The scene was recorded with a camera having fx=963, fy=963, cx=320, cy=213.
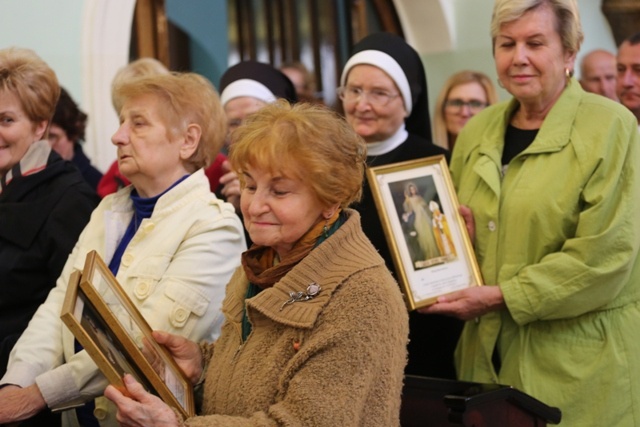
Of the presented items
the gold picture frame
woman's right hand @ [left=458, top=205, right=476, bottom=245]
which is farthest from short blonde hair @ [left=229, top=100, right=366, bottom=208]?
woman's right hand @ [left=458, top=205, right=476, bottom=245]

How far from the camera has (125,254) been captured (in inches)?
119

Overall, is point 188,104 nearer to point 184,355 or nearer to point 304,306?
point 184,355

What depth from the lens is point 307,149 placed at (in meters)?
2.32

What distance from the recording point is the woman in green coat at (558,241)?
3.16 meters

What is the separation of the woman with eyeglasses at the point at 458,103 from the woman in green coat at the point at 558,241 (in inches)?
87.1

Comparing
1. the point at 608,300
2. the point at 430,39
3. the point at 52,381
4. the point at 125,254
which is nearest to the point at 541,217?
the point at 608,300

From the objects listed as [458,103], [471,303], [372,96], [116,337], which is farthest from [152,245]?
[458,103]

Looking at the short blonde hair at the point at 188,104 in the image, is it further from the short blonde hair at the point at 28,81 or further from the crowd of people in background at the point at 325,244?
the short blonde hair at the point at 28,81

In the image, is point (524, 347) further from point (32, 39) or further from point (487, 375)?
point (32, 39)

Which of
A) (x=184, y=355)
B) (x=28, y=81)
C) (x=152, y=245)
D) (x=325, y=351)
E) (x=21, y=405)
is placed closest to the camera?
(x=325, y=351)

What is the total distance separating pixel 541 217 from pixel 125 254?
1371 millimetres

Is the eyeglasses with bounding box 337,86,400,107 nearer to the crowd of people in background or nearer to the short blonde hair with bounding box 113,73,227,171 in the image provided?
the crowd of people in background

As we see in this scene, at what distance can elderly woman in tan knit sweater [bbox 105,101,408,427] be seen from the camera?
7.20ft

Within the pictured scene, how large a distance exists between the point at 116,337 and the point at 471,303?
1301mm
